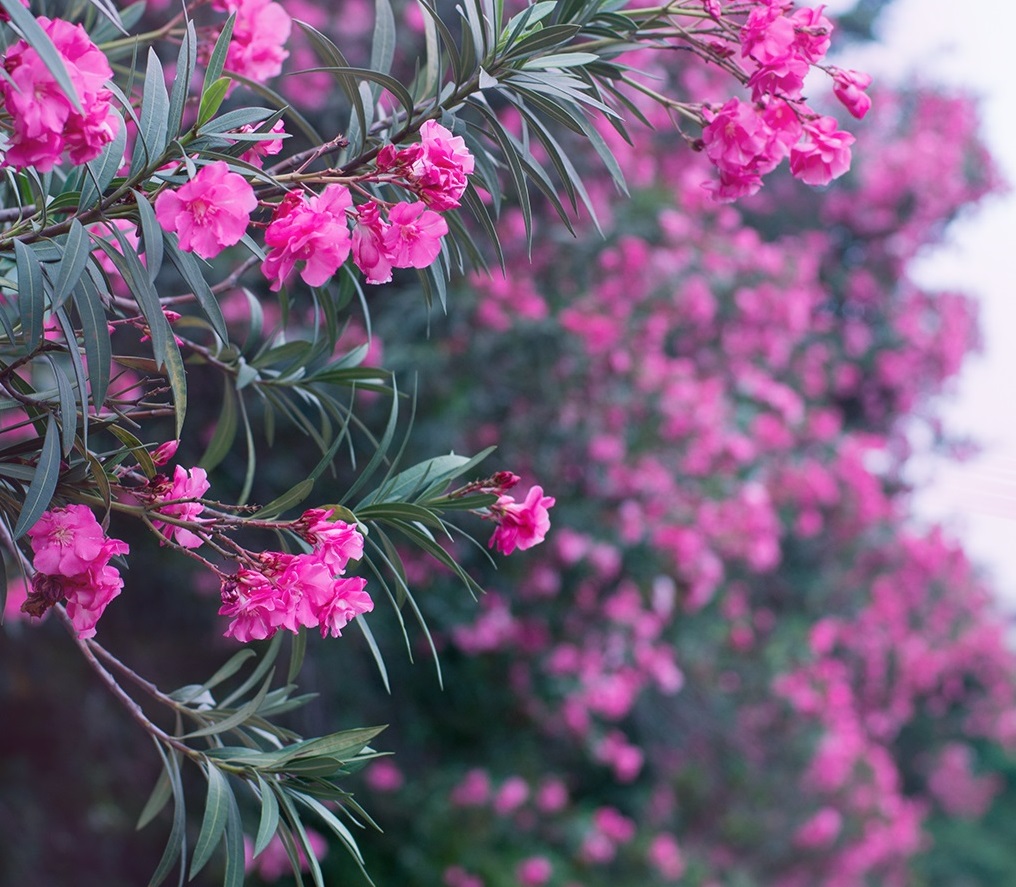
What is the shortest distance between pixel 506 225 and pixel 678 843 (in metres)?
2.76

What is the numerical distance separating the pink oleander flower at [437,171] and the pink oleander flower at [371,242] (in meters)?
0.04

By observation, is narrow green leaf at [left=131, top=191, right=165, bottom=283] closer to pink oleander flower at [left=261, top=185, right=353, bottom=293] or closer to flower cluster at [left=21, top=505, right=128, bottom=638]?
pink oleander flower at [left=261, top=185, right=353, bottom=293]

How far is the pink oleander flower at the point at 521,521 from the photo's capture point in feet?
3.20

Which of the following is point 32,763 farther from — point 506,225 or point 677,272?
point 677,272

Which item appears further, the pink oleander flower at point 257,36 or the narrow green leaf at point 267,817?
the pink oleander flower at point 257,36

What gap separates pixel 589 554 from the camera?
10.6 feet

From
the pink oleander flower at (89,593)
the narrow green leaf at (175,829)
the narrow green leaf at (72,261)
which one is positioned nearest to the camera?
the narrow green leaf at (72,261)

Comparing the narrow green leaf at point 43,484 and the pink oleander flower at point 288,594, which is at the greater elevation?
the narrow green leaf at point 43,484

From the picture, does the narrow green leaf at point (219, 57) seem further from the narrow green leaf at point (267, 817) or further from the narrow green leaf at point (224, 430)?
the narrow green leaf at point (267, 817)

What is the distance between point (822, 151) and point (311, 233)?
1.65ft

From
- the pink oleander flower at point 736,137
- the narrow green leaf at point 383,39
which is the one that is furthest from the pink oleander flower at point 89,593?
the pink oleander flower at point 736,137

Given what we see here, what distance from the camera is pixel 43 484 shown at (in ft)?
2.46

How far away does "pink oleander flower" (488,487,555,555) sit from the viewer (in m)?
0.98

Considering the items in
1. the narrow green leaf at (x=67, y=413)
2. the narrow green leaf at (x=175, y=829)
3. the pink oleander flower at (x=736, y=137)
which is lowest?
the narrow green leaf at (x=175, y=829)
